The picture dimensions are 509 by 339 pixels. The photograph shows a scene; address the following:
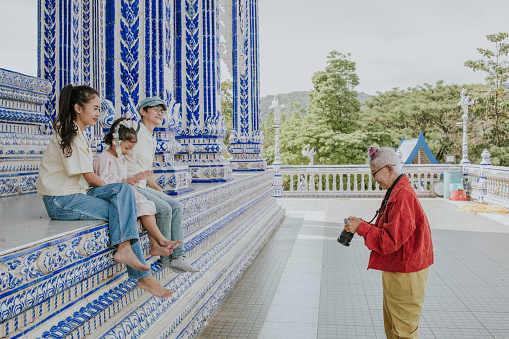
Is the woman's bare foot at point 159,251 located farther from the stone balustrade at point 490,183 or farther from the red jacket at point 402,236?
the stone balustrade at point 490,183

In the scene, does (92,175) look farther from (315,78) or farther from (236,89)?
(315,78)

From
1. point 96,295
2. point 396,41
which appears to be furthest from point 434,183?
point 396,41

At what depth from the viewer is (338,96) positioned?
25.2 m

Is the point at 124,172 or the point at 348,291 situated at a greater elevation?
the point at 124,172

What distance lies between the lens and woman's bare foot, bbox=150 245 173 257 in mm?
2682

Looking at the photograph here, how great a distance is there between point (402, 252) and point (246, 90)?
7393 mm

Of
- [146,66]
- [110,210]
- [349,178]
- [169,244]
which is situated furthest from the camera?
[349,178]

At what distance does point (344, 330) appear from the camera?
320 cm

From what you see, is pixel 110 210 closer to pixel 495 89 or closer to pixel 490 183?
pixel 490 183

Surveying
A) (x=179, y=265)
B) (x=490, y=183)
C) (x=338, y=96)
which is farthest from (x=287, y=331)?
(x=338, y=96)

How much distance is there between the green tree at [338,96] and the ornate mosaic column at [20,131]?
21.1 m

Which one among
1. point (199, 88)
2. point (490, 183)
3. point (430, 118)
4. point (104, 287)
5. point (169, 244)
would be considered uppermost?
point (430, 118)

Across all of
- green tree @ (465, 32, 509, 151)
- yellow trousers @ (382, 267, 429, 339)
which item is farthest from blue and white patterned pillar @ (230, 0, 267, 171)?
green tree @ (465, 32, 509, 151)

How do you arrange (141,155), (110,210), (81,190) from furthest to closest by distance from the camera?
(141,155)
(81,190)
(110,210)
